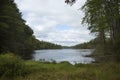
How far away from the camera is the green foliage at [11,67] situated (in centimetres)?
1427

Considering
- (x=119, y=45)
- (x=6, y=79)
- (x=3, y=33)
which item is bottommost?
(x=6, y=79)

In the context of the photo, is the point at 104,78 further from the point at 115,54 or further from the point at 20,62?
the point at 115,54

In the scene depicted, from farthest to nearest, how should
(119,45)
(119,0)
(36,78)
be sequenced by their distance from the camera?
(119,45), (119,0), (36,78)

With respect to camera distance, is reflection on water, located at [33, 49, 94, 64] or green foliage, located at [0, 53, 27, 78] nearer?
green foliage, located at [0, 53, 27, 78]

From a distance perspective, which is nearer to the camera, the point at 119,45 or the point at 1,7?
the point at 119,45

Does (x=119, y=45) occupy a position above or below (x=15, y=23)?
below

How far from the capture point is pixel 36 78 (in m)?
13.1

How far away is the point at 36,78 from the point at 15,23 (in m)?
35.0

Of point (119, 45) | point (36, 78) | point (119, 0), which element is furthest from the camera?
point (119, 45)

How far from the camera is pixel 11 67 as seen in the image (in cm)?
1477

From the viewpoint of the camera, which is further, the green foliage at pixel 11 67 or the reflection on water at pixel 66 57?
the reflection on water at pixel 66 57

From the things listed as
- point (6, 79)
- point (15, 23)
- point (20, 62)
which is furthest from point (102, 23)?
point (15, 23)

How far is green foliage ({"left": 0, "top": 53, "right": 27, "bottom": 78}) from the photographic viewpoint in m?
14.3

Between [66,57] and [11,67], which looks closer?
[11,67]
